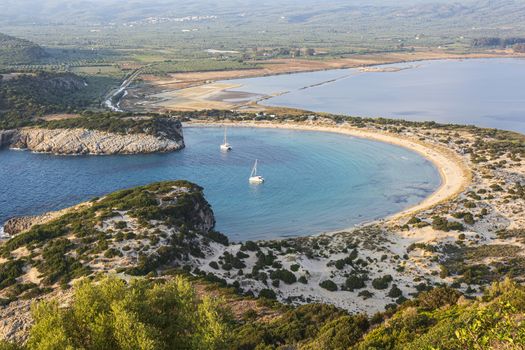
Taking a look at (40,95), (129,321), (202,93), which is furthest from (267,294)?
(202,93)

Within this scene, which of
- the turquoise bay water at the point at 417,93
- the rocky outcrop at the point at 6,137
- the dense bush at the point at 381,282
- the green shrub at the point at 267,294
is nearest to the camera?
the green shrub at the point at 267,294

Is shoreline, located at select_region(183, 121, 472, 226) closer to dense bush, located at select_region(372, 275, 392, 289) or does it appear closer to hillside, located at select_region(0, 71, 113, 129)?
dense bush, located at select_region(372, 275, 392, 289)

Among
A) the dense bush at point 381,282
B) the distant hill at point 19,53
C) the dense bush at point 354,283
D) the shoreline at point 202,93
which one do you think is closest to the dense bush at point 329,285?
the dense bush at point 354,283

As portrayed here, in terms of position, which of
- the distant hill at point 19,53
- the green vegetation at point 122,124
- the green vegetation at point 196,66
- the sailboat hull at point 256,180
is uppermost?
the distant hill at point 19,53

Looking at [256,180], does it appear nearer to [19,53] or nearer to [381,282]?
[381,282]

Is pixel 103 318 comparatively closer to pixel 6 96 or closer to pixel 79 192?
pixel 79 192

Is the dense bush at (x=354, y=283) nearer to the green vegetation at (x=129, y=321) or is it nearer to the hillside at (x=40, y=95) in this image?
the green vegetation at (x=129, y=321)
